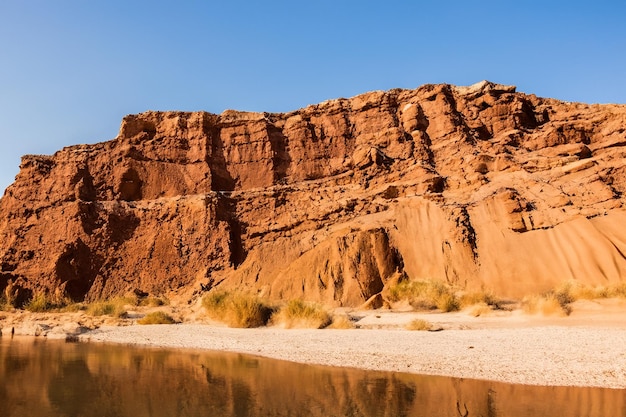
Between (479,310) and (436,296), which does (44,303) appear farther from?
(479,310)

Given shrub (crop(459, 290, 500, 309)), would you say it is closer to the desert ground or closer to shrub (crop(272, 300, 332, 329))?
the desert ground

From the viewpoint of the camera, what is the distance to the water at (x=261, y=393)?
7.09 m

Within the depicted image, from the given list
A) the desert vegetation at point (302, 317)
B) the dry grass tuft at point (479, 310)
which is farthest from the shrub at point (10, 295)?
the dry grass tuft at point (479, 310)

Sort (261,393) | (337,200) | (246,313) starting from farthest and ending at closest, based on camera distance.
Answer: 1. (337,200)
2. (246,313)
3. (261,393)

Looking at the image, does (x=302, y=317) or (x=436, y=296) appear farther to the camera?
(x=436, y=296)

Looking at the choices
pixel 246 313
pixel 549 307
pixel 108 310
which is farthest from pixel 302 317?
pixel 108 310

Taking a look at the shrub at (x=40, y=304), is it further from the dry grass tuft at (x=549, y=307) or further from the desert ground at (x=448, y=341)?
the dry grass tuft at (x=549, y=307)

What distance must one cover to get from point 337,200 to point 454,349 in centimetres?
2442

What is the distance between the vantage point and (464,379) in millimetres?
9125

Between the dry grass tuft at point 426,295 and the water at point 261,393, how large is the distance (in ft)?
46.7

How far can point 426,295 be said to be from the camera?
2586cm

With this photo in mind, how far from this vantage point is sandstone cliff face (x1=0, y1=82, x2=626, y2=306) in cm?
2950

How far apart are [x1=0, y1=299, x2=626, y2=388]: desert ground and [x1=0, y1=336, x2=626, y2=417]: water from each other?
1.07 m

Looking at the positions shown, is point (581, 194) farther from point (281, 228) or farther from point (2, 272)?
point (2, 272)
